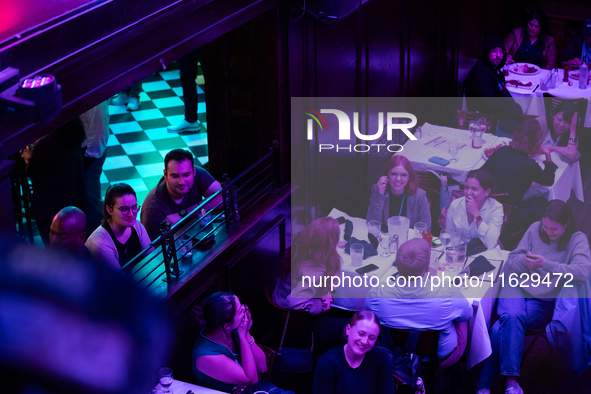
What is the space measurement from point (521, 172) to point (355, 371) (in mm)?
2313

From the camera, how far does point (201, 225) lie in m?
3.88

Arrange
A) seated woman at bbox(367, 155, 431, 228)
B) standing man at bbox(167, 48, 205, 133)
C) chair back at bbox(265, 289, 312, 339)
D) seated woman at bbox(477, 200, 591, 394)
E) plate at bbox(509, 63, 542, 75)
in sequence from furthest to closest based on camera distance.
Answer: standing man at bbox(167, 48, 205, 133) → plate at bbox(509, 63, 542, 75) → seated woman at bbox(367, 155, 431, 228) → seated woman at bbox(477, 200, 591, 394) → chair back at bbox(265, 289, 312, 339)

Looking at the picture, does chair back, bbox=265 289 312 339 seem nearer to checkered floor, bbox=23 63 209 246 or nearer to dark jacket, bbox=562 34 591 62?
checkered floor, bbox=23 63 209 246

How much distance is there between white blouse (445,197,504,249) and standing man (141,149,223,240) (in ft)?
5.28

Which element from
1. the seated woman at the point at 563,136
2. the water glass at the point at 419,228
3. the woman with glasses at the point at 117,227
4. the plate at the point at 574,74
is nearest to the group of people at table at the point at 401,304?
the water glass at the point at 419,228

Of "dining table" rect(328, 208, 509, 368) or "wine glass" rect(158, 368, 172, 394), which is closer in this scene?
"wine glass" rect(158, 368, 172, 394)

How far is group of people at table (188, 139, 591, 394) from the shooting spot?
10.6 feet

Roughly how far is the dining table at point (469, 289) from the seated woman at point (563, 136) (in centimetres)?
151

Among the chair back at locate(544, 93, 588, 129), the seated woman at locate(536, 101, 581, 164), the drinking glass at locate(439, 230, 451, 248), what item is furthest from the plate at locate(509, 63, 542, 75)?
the drinking glass at locate(439, 230, 451, 248)

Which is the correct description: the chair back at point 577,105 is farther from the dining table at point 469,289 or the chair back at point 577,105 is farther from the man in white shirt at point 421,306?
the man in white shirt at point 421,306

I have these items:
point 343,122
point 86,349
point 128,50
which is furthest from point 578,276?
point 86,349

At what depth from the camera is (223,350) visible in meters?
3.19

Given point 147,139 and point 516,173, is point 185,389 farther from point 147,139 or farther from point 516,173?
point 147,139

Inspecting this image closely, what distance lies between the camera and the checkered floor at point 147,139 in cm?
627
